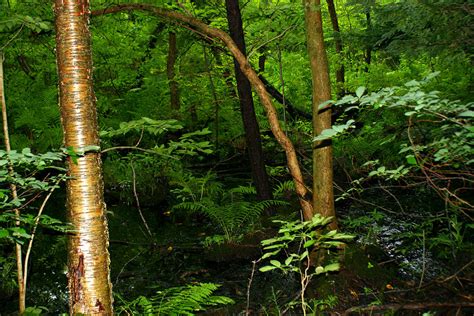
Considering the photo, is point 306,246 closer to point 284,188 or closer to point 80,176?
point 80,176

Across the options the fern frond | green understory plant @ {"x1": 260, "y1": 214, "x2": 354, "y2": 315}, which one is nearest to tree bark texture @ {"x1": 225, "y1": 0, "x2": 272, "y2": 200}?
the fern frond

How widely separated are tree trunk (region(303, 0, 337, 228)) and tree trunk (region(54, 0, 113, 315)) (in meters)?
2.29

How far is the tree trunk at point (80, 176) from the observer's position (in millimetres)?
2594

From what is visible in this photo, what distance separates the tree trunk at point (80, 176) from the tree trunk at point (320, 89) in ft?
7.51

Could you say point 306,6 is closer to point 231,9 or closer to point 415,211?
point 231,9

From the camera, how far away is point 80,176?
2.62 metres

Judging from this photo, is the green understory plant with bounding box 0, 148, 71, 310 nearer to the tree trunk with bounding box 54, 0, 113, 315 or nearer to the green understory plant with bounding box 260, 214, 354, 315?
the tree trunk with bounding box 54, 0, 113, 315

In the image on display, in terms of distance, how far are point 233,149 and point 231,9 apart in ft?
16.0

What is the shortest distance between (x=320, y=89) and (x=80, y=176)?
2625 millimetres

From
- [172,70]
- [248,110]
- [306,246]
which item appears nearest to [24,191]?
[306,246]

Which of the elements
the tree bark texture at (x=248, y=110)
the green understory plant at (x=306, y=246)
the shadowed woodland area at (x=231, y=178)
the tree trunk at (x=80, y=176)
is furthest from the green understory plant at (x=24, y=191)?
the tree bark texture at (x=248, y=110)

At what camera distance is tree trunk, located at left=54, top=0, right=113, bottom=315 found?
259 cm

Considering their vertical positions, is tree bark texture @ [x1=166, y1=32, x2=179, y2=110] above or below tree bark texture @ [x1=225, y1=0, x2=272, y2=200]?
above

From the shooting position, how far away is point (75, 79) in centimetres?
264
